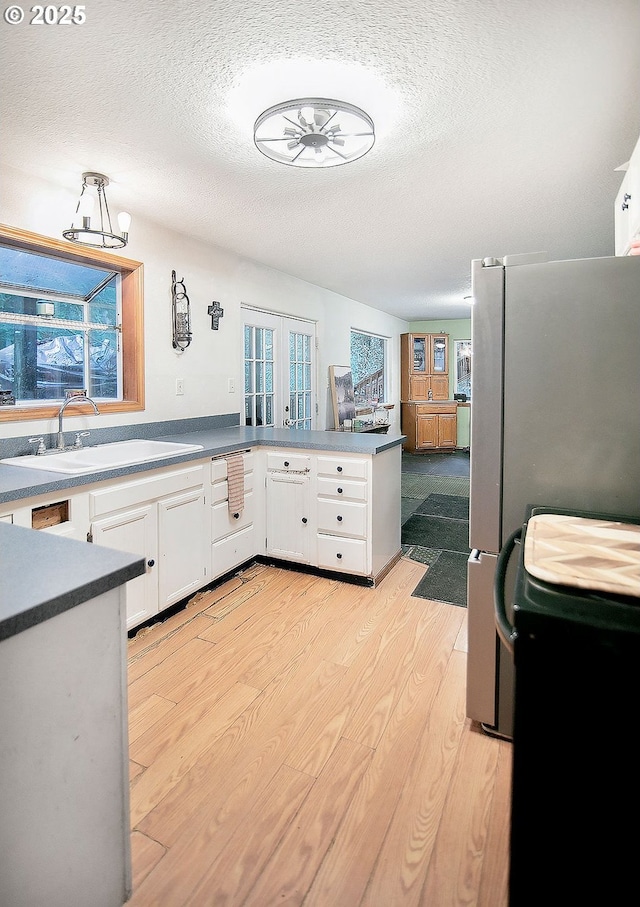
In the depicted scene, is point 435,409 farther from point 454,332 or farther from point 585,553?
point 585,553

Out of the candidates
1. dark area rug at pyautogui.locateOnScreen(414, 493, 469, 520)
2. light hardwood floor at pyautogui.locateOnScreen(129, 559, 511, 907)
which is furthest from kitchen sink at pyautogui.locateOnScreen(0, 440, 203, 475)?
dark area rug at pyautogui.locateOnScreen(414, 493, 469, 520)

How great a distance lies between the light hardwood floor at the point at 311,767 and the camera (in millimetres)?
1282

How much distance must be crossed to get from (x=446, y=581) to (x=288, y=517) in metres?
1.11

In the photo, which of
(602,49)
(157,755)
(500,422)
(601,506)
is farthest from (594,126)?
(157,755)

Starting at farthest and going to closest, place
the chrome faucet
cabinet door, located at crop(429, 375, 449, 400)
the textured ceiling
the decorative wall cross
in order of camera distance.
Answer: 1. cabinet door, located at crop(429, 375, 449, 400)
2. the decorative wall cross
3. the chrome faucet
4. the textured ceiling

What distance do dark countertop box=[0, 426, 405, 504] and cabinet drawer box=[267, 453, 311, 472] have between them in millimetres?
77

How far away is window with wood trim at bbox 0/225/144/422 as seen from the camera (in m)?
2.63

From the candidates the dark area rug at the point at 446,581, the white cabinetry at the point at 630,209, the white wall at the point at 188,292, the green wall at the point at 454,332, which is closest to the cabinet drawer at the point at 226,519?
the white wall at the point at 188,292

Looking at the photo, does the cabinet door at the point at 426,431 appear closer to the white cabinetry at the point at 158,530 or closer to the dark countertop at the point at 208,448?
the dark countertop at the point at 208,448

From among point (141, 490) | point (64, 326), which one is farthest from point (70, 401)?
point (141, 490)

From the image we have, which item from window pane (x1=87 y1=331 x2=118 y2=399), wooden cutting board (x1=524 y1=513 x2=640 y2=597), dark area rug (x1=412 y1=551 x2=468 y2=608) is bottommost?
dark area rug (x1=412 y1=551 x2=468 y2=608)

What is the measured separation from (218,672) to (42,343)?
2.05 m

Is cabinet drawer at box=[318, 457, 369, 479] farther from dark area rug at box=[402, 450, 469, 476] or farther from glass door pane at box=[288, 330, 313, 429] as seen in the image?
dark area rug at box=[402, 450, 469, 476]

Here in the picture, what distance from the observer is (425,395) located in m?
8.96
